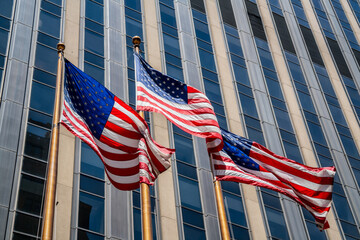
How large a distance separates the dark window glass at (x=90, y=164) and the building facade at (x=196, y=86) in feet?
0.20

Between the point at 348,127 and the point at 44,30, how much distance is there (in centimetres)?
2072

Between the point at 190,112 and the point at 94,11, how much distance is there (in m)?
15.8

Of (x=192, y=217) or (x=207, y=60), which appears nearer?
(x=192, y=217)

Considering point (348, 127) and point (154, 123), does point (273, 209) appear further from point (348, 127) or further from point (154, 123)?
point (348, 127)

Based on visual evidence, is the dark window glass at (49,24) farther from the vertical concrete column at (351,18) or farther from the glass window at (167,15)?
the vertical concrete column at (351,18)

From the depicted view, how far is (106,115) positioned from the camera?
16672mm

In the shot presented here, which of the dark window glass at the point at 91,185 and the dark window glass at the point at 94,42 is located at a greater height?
the dark window glass at the point at 94,42

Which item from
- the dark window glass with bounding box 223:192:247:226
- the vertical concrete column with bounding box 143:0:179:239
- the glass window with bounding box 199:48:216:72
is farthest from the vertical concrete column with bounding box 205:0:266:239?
the vertical concrete column with bounding box 143:0:179:239

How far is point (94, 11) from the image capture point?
32156 mm

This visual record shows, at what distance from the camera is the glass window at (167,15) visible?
35438 mm

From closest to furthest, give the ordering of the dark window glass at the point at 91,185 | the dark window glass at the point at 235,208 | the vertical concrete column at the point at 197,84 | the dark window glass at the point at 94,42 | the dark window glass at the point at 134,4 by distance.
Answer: the dark window glass at the point at 91,185
the vertical concrete column at the point at 197,84
the dark window glass at the point at 235,208
the dark window glass at the point at 94,42
the dark window glass at the point at 134,4

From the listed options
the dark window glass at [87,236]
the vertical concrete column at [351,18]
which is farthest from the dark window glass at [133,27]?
the vertical concrete column at [351,18]

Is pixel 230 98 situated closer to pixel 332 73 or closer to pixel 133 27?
pixel 133 27

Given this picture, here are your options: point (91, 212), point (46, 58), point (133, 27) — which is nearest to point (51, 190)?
point (91, 212)
